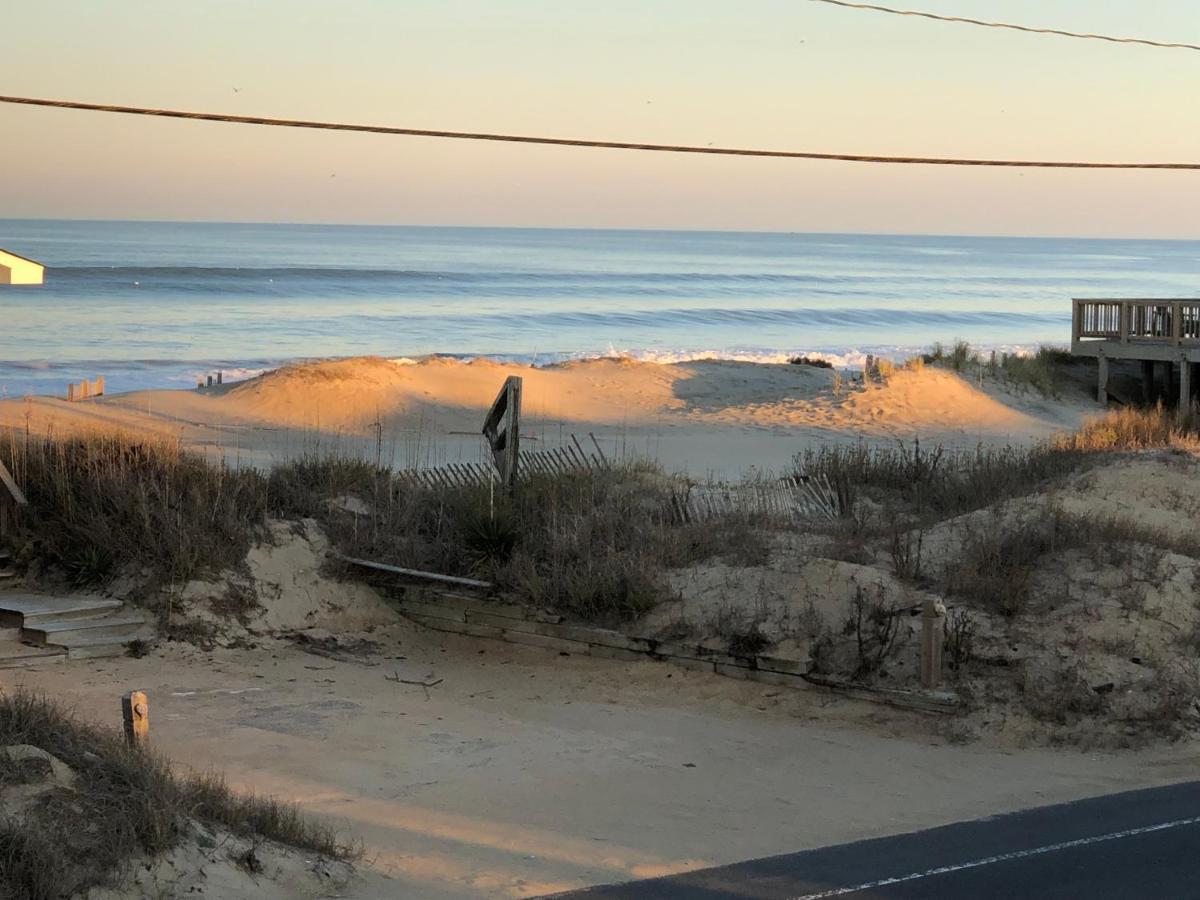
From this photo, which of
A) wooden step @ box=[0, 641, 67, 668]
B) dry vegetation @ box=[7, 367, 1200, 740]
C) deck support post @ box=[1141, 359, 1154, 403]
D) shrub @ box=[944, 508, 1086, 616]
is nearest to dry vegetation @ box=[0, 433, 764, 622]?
dry vegetation @ box=[7, 367, 1200, 740]

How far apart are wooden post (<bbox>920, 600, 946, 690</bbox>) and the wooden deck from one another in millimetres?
21185

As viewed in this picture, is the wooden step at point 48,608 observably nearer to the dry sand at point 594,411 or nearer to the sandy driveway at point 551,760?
the sandy driveway at point 551,760

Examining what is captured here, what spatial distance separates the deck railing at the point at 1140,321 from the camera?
105 ft

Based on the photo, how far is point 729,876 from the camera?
26.1 feet

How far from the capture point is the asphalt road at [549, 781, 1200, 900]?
764 centimetres

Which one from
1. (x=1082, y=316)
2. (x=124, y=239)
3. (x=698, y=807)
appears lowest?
(x=698, y=807)

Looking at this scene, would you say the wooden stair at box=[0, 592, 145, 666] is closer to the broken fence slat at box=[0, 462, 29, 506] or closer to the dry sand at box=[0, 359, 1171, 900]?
the dry sand at box=[0, 359, 1171, 900]

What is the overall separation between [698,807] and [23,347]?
138 ft

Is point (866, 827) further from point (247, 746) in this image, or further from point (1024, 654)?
point (247, 746)

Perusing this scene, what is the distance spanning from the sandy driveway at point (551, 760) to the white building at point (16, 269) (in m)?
3.35

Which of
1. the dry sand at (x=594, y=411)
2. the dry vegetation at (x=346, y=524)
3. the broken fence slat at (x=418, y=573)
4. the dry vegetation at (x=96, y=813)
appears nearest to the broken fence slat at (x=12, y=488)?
the dry vegetation at (x=346, y=524)

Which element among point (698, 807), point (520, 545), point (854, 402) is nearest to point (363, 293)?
point (854, 402)

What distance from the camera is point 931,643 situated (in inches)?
457


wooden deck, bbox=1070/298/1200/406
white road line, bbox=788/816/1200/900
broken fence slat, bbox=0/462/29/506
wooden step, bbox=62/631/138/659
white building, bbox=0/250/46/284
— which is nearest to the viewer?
white road line, bbox=788/816/1200/900
